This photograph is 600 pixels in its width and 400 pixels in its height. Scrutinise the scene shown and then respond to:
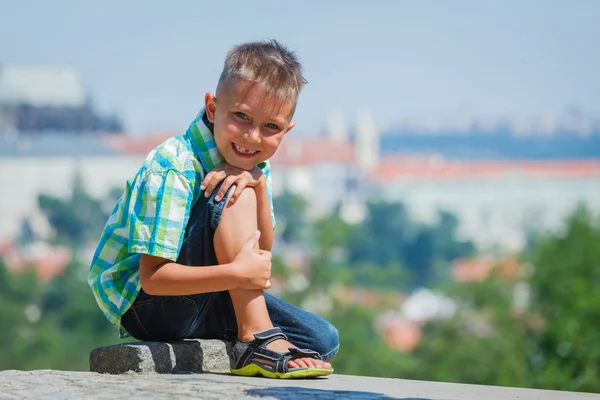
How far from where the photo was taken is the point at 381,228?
280 feet

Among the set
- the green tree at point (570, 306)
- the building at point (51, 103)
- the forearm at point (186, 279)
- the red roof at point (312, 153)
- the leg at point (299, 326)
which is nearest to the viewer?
the forearm at point (186, 279)

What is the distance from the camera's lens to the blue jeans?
2.78 meters

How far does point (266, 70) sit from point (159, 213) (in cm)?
36

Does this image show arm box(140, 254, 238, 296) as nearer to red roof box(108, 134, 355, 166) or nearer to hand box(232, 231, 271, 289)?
hand box(232, 231, 271, 289)

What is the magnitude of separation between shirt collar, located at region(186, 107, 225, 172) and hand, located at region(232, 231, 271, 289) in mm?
199

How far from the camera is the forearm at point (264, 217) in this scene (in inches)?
113

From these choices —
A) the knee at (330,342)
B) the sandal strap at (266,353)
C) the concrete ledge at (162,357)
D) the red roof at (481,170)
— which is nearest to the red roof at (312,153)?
the red roof at (481,170)

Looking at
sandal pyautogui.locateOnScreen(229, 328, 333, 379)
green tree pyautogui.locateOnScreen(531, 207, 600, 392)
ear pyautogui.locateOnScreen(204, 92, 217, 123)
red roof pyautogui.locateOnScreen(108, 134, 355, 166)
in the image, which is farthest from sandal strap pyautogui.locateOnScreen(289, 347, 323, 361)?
red roof pyautogui.locateOnScreen(108, 134, 355, 166)

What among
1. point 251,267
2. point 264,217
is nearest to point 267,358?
point 251,267

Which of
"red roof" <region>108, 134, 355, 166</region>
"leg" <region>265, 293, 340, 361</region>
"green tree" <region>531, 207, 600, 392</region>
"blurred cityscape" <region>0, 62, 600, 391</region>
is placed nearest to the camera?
"leg" <region>265, 293, 340, 361</region>

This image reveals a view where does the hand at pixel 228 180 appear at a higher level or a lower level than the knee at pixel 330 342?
higher

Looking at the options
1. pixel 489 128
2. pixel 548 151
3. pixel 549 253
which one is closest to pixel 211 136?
pixel 549 253

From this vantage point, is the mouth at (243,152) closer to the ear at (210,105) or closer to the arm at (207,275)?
the ear at (210,105)

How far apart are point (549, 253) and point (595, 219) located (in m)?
7.04
